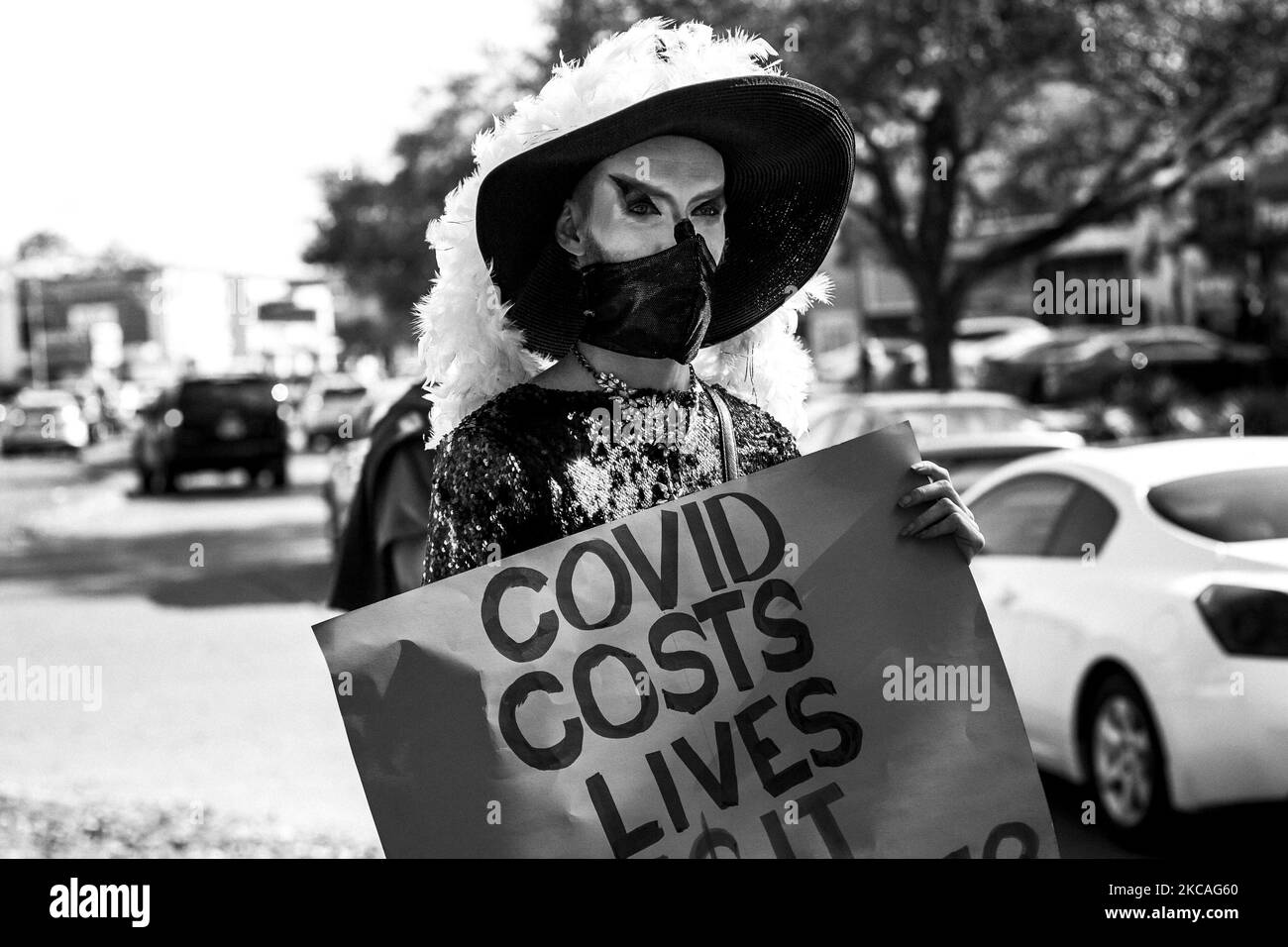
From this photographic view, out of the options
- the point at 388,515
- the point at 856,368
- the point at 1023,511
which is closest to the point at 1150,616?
the point at 1023,511

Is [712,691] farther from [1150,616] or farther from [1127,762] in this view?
[1127,762]

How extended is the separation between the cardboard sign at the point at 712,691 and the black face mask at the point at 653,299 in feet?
0.84

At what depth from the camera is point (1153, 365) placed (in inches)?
1200

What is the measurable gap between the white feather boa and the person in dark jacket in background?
1.55 metres

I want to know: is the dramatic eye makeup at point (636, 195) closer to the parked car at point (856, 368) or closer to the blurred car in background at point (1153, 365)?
the parked car at point (856, 368)

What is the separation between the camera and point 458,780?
2.20 m

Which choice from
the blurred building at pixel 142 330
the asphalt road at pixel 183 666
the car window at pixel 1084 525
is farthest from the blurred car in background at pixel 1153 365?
the blurred building at pixel 142 330

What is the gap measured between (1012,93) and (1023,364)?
1758 cm

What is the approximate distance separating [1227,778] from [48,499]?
2645 cm

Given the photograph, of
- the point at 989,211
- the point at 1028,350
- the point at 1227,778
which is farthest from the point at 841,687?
the point at 1028,350

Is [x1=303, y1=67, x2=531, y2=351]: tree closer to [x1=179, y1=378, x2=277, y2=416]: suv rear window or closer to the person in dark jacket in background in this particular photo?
the person in dark jacket in background

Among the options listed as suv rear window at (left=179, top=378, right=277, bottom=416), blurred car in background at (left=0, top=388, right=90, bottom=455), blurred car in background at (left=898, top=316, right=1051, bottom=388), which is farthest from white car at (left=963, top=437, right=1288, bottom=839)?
blurred car in background at (left=0, top=388, right=90, bottom=455)

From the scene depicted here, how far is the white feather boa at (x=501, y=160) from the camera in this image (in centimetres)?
250

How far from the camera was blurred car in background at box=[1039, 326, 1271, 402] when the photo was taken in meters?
29.4
